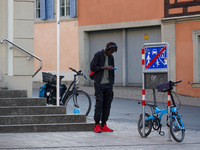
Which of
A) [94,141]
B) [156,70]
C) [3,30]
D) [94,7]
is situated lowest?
[94,141]

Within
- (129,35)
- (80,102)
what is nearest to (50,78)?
(80,102)

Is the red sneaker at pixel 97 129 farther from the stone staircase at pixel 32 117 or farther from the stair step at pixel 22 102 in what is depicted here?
the stair step at pixel 22 102

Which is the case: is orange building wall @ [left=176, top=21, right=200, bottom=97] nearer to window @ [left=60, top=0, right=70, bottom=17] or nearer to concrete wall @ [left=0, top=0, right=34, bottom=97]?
window @ [left=60, top=0, right=70, bottom=17]

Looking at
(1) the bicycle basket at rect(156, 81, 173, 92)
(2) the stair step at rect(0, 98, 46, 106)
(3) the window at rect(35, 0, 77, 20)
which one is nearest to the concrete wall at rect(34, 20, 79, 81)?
(3) the window at rect(35, 0, 77, 20)

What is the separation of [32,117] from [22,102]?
66 cm

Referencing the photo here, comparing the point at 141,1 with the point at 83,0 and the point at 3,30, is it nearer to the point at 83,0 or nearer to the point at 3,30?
the point at 83,0

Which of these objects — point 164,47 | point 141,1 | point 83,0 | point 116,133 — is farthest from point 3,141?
point 83,0

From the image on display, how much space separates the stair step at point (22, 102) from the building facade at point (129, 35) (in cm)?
1184

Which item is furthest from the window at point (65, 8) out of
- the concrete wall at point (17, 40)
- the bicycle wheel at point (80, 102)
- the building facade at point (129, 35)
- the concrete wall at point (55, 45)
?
the concrete wall at point (17, 40)

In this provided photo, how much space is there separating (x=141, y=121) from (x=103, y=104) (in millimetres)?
1139

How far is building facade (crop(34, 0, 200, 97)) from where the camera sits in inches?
896

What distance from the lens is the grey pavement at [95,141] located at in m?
8.74

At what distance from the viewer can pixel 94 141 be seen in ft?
31.0

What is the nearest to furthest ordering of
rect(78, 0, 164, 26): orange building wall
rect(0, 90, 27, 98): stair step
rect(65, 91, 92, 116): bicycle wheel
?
rect(0, 90, 27, 98): stair step < rect(65, 91, 92, 116): bicycle wheel < rect(78, 0, 164, 26): orange building wall
